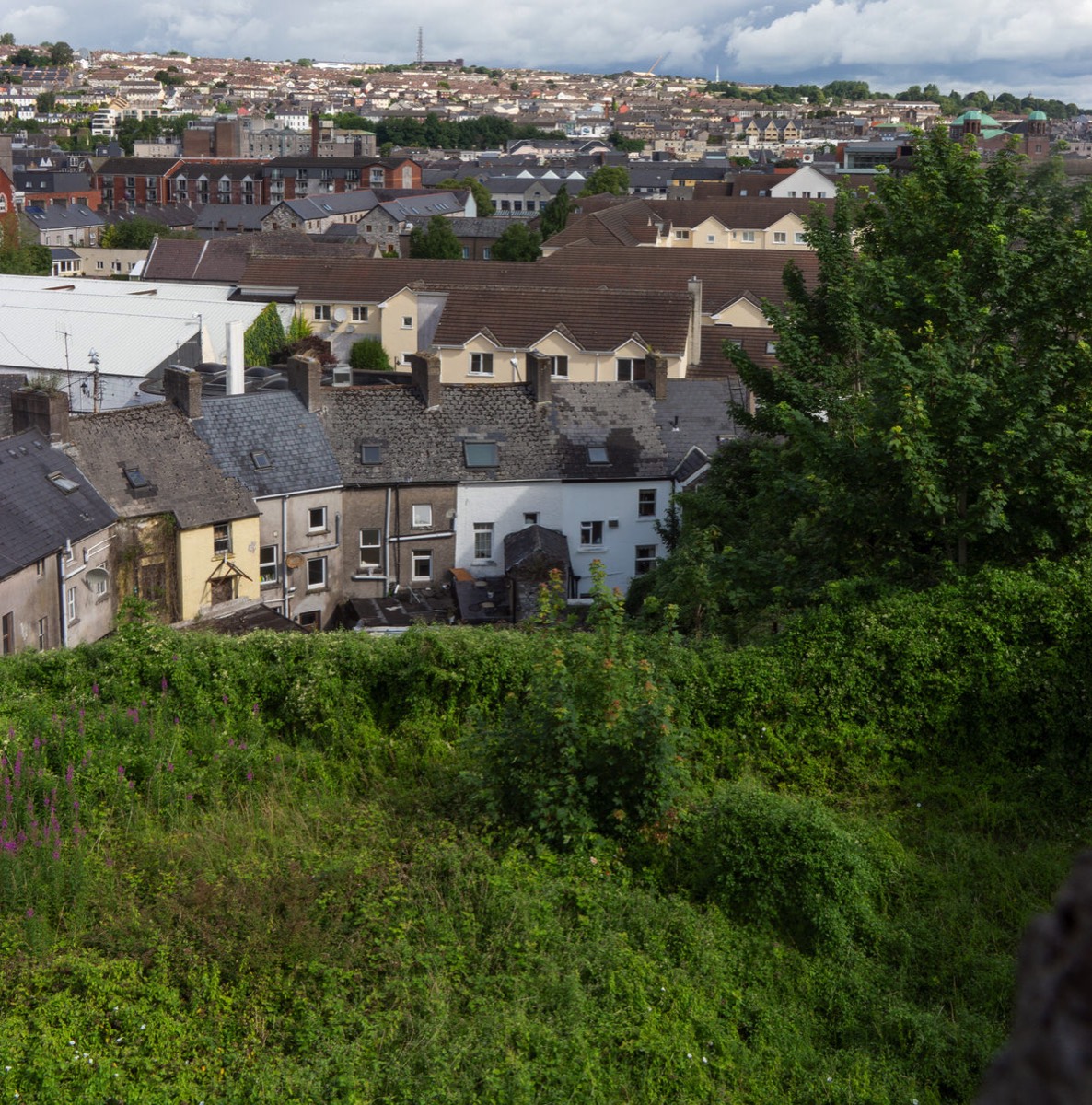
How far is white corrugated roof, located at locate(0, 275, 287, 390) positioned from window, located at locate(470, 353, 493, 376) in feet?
33.0

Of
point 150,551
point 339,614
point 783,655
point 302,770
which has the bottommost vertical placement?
point 339,614

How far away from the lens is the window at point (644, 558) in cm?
3422

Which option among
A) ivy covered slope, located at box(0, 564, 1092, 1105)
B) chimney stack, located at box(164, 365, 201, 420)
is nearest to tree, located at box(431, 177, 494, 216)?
chimney stack, located at box(164, 365, 201, 420)

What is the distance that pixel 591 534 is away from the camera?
34219 millimetres

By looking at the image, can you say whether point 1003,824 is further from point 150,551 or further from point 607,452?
point 607,452

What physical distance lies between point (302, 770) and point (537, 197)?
12463 cm

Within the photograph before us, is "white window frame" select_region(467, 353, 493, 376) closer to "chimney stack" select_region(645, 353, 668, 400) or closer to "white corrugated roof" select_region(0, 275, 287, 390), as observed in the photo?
"white corrugated roof" select_region(0, 275, 287, 390)

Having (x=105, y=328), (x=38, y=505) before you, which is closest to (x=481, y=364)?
(x=105, y=328)

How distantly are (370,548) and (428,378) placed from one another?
4743 millimetres

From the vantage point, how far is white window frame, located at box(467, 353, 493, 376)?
1980 inches

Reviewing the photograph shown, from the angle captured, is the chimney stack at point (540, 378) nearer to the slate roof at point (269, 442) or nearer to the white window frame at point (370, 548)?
the white window frame at point (370, 548)

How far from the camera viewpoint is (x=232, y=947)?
8.05 m

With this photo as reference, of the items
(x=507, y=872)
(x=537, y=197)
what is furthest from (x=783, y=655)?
(x=537, y=197)

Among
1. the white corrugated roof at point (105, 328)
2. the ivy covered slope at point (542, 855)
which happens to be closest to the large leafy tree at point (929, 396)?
the ivy covered slope at point (542, 855)
